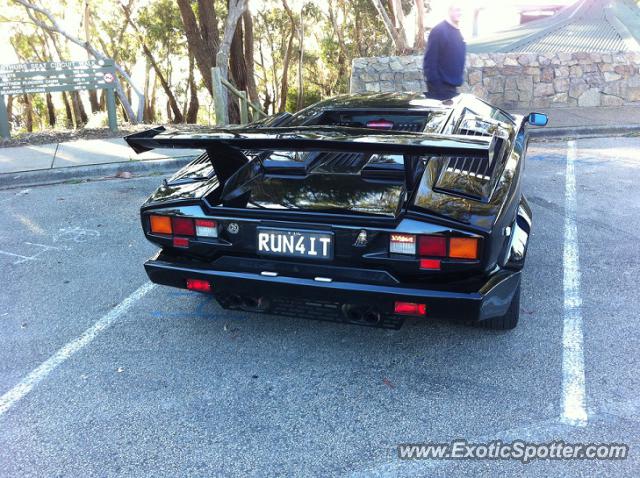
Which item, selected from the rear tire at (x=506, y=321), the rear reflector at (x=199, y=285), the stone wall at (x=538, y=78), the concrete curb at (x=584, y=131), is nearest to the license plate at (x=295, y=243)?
the rear reflector at (x=199, y=285)

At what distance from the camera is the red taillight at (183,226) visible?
2.98 m

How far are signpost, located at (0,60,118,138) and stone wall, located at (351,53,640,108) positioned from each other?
434 centimetres

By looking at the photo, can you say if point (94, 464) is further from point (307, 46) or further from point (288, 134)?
point (307, 46)

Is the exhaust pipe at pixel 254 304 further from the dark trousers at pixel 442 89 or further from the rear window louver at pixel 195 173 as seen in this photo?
the dark trousers at pixel 442 89

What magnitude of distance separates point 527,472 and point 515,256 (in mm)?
1120

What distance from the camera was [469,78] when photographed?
10891 mm

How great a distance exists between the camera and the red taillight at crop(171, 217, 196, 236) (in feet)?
9.79

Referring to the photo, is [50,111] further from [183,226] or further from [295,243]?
[295,243]

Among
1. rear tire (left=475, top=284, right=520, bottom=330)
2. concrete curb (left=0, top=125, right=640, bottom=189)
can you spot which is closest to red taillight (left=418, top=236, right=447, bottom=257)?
rear tire (left=475, top=284, right=520, bottom=330)

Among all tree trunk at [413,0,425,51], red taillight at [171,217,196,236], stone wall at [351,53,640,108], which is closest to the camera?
red taillight at [171,217,196,236]

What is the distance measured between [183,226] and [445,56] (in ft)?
14.2

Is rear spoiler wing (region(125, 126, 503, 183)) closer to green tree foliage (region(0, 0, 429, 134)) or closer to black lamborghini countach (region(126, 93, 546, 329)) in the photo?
black lamborghini countach (region(126, 93, 546, 329))

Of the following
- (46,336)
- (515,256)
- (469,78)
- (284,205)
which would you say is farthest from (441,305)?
(469,78)

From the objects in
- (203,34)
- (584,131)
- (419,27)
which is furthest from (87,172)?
(419,27)
